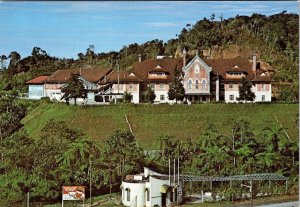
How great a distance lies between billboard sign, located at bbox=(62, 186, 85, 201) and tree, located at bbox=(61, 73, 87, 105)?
0.94 metres

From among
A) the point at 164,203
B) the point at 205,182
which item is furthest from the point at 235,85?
the point at 164,203

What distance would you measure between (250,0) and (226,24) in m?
3.13

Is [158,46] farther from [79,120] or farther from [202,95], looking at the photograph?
[79,120]

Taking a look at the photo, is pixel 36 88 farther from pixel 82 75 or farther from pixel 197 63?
pixel 197 63

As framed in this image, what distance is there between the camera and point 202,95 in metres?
6.01

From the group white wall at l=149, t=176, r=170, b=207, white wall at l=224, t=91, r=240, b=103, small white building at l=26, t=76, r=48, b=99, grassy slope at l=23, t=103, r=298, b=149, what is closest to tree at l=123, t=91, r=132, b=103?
grassy slope at l=23, t=103, r=298, b=149

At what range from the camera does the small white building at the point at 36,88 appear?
5.59m

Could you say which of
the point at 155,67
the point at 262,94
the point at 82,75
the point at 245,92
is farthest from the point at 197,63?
the point at 82,75

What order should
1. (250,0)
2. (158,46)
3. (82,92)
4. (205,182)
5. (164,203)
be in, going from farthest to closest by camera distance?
(158,46) → (82,92) → (205,182) → (164,203) → (250,0)

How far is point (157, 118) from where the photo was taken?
5.74 m

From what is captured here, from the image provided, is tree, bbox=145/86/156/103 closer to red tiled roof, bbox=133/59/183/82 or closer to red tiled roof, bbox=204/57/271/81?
red tiled roof, bbox=133/59/183/82

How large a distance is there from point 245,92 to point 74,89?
1512mm

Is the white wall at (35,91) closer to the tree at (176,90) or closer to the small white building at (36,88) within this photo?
the small white building at (36,88)

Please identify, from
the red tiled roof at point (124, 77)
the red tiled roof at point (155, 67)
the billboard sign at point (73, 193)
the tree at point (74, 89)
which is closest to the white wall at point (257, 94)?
the red tiled roof at point (155, 67)
